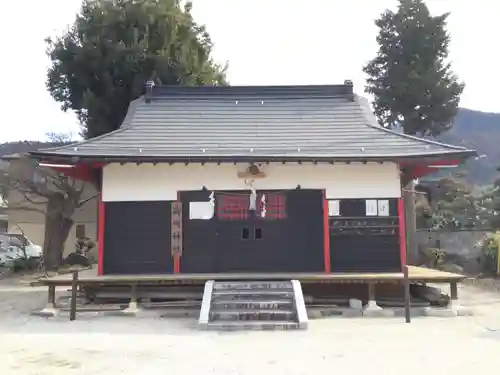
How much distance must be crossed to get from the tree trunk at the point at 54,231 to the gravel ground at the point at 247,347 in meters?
11.2

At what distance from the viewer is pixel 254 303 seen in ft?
34.5

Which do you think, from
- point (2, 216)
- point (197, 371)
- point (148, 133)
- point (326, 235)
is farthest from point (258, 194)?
point (2, 216)

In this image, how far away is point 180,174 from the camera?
12.6 metres

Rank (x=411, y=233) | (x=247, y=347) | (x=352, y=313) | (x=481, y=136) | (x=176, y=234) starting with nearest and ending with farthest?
(x=247, y=347), (x=352, y=313), (x=176, y=234), (x=411, y=233), (x=481, y=136)

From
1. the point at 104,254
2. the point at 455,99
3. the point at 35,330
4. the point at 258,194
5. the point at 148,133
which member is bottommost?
Answer: the point at 35,330

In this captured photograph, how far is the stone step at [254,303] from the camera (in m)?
10.5

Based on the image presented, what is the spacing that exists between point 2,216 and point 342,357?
113 feet

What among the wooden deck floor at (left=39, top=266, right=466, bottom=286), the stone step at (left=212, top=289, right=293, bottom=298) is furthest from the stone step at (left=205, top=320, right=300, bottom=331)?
the wooden deck floor at (left=39, top=266, right=466, bottom=286)

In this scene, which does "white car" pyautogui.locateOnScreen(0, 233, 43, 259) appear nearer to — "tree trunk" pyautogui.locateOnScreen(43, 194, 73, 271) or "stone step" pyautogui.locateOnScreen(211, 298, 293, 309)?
"tree trunk" pyautogui.locateOnScreen(43, 194, 73, 271)

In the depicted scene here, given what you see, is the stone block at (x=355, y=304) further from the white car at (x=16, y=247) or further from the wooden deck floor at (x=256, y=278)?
the white car at (x=16, y=247)

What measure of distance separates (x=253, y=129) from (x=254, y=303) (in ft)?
15.8

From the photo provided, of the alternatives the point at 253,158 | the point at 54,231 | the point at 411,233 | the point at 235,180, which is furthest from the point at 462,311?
the point at 54,231

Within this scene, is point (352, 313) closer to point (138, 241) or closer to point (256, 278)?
point (256, 278)

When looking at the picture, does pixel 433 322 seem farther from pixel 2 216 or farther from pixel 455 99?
pixel 2 216
